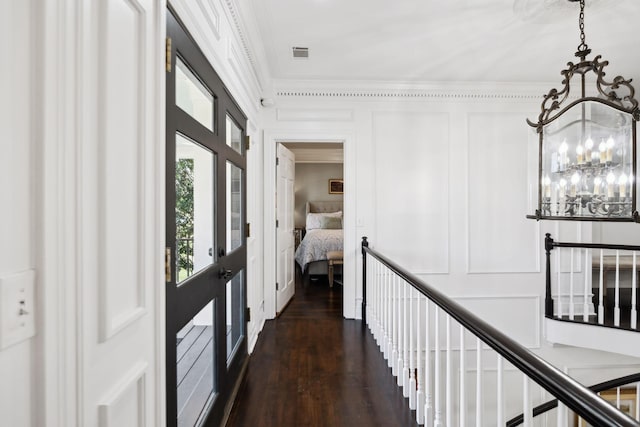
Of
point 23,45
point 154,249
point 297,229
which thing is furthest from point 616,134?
point 297,229

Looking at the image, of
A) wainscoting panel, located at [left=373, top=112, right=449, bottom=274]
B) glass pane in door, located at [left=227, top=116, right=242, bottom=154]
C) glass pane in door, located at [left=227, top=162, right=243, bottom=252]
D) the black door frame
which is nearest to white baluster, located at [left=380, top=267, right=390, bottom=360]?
wainscoting panel, located at [left=373, top=112, right=449, bottom=274]

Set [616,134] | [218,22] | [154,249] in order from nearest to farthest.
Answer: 1. [154,249]
2. [218,22]
3. [616,134]

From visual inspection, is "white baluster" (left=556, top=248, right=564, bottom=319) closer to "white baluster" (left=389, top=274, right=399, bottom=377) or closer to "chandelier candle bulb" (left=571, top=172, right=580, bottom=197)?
"chandelier candle bulb" (left=571, top=172, right=580, bottom=197)

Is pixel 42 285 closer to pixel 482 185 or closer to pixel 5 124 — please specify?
pixel 5 124

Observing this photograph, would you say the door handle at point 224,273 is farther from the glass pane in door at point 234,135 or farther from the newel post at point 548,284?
the newel post at point 548,284

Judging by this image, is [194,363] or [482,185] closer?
[194,363]

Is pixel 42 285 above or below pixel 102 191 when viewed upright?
below

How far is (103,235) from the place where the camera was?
76 cm

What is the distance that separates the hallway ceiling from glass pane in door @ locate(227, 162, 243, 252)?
3.84 ft

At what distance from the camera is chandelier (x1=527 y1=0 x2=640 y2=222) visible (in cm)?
208

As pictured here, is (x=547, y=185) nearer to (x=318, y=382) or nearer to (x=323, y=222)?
(x=318, y=382)

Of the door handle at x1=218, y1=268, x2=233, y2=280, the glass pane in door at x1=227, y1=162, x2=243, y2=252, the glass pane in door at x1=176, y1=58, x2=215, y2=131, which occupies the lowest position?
the door handle at x1=218, y1=268, x2=233, y2=280

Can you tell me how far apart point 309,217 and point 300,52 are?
4195 mm

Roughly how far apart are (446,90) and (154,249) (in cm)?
352
